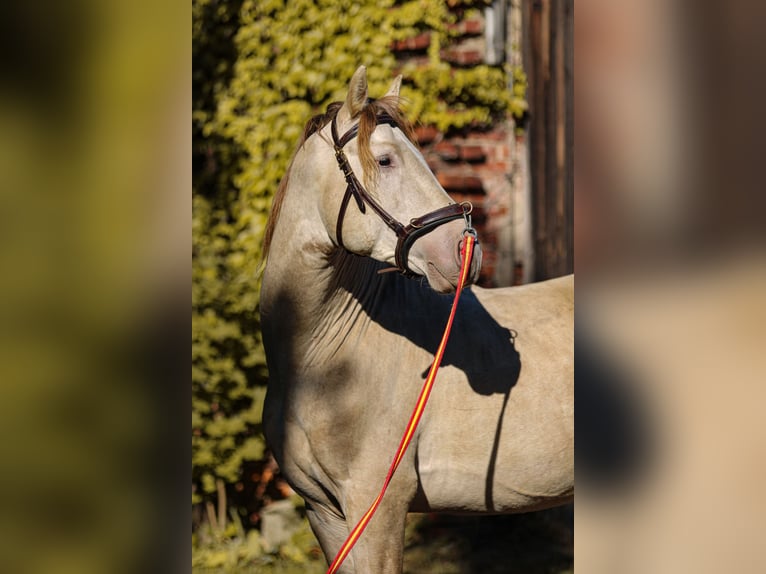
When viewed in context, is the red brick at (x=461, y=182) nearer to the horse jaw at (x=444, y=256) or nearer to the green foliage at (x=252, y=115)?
the green foliage at (x=252, y=115)

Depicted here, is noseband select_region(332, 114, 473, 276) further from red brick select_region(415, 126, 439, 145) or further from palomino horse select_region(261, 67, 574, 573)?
red brick select_region(415, 126, 439, 145)

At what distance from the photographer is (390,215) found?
8.22ft

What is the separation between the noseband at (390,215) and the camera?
2.45m

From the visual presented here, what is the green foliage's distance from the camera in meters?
4.71

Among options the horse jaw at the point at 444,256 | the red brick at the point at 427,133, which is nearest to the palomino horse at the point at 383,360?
the horse jaw at the point at 444,256

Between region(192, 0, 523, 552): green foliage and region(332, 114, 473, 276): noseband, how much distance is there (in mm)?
2184

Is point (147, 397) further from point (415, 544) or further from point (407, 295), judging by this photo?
point (415, 544)

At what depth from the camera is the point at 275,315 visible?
2.84m

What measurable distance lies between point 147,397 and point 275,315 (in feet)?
7.25

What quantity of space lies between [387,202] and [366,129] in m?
0.23

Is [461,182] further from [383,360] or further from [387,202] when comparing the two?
[387,202]

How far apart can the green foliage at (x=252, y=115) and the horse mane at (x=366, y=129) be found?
1.86 metres

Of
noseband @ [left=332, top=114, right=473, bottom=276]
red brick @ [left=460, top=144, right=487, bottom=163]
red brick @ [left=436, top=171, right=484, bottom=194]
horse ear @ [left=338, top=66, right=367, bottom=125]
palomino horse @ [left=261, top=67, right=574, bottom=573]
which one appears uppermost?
red brick @ [left=460, top=144, right=487, bottom=163]

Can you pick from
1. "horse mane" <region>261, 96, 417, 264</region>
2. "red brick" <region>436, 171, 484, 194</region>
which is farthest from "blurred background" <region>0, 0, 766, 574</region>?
"red brick" <region>436, 171, 484, 194</region>
